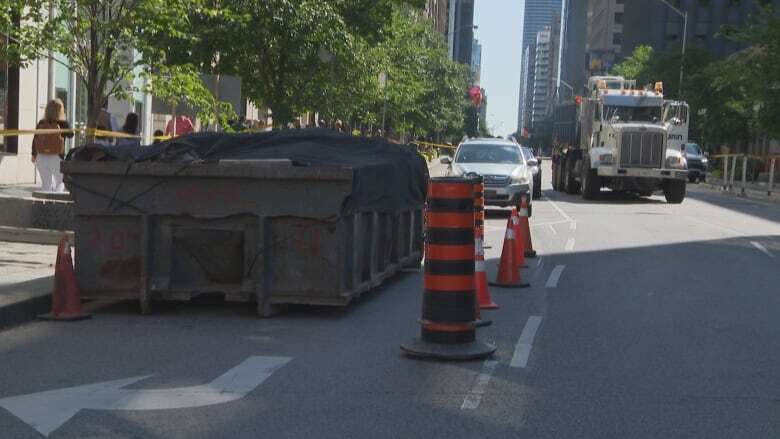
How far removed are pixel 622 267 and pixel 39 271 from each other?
24.1ft

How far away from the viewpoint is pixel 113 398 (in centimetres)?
690

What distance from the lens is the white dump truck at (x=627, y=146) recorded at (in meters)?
33.8

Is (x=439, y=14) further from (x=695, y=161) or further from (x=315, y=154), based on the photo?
(x=315, y=154)

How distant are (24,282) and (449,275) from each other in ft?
14.5

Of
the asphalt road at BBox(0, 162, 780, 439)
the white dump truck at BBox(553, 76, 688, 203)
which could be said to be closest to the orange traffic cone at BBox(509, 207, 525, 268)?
the asphalt road at BBox(0, 162, 780, 439)

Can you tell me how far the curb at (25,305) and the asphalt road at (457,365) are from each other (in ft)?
0.83

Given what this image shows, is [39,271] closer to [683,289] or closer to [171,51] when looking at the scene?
[683,289]

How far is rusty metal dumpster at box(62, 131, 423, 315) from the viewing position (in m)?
10.1

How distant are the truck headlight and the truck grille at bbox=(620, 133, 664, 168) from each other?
28 centimetres

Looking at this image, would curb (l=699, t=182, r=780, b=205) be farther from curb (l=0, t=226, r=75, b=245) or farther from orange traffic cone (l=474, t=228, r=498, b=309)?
orange traffic cone (l=474, t=228, r=498, b=309)

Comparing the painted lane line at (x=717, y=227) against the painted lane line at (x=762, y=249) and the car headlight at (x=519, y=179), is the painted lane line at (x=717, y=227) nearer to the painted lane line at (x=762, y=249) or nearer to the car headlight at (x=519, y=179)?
the painted lane line at (x=762, y=249)

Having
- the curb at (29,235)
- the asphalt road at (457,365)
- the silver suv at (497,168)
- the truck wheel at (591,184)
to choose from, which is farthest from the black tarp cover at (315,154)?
the truck wheel at (591,184)

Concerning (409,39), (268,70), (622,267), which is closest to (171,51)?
(268,70)

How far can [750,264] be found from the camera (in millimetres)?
16156
